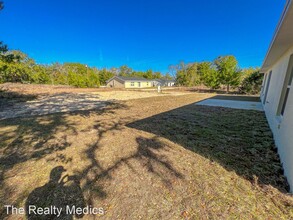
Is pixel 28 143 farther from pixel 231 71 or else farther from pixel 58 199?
pixel 231 71

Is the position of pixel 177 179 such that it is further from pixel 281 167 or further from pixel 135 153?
pixel 281 167

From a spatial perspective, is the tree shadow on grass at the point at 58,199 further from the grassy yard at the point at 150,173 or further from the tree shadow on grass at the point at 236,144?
the tree shadow on grass at the point at 236,144

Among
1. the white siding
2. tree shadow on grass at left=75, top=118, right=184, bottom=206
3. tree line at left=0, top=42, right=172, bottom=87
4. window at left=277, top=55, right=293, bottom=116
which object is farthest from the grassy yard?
tree line at left=0, top=42, right=172, bottom=87

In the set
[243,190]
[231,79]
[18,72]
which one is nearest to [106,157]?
[243,190]

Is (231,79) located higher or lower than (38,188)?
higher

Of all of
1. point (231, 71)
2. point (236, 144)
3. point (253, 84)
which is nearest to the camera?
point (236, 144)

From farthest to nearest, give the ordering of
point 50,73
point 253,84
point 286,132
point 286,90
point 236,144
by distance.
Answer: point 50,73, point 253,84, point 286,90, point 236,144, point 286,132

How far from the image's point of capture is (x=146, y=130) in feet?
13.8

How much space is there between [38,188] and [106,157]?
42.5 inches

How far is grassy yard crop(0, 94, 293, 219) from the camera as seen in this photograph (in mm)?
1619

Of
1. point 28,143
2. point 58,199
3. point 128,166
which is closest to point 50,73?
point 28,143

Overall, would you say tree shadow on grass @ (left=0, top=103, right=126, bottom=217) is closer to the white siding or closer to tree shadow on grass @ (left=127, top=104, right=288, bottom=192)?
tree shadow on grass @ (left=127, top=104, right=288, bottom=192)

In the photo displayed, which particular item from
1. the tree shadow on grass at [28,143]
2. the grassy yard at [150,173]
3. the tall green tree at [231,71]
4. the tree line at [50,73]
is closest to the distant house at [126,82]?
the tree line at [50,73]

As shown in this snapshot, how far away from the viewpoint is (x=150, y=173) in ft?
7.30
